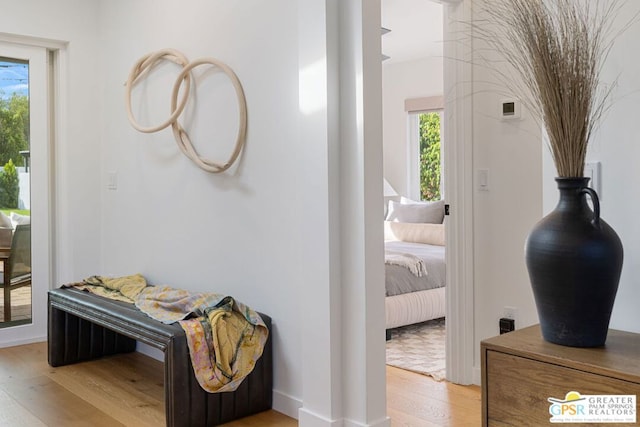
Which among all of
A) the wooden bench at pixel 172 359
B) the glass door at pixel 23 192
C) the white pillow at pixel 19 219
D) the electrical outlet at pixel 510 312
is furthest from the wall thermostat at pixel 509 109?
the white pillow at pixel 19 219

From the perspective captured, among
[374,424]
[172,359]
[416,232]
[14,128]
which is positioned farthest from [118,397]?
[416,232]

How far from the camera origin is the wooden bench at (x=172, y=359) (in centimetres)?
260

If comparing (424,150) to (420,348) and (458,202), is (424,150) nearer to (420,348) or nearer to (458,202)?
(420,348)

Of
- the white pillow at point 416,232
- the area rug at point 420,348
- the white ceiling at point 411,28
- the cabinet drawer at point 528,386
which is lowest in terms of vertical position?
the area rug at point 420,348

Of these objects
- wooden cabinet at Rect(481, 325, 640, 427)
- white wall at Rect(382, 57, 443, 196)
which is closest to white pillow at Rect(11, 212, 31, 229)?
wooden cabinet at Rect(481, 325, 640, 427)

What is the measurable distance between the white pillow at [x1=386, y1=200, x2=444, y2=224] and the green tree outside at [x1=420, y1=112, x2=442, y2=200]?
3.07 ft

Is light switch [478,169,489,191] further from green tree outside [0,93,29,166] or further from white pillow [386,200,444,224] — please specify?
green tree outside [0,93,29,166]

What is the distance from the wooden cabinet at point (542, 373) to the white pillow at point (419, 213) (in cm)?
421

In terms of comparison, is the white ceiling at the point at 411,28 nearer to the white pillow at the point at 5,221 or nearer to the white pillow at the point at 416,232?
the white pillow at the point at 416,232

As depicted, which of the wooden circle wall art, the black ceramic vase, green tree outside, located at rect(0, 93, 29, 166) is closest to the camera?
the black ceramic vase

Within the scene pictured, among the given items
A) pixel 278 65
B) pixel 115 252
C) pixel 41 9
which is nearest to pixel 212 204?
pixel 278 65

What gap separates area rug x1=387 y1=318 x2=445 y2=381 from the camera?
3.60 metres

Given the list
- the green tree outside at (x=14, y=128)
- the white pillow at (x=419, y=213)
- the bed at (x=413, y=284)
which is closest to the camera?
the green tree outside at (x=14, y=128)

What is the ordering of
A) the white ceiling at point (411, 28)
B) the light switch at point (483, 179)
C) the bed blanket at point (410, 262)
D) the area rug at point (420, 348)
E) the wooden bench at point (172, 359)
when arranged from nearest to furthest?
the wooden bench at point (172, 359) < the light switch at point (483, 179) < the area rug at point (420, 348) < the bed blanket at point (410, 262) < the white ceiling at point (411, 28)
